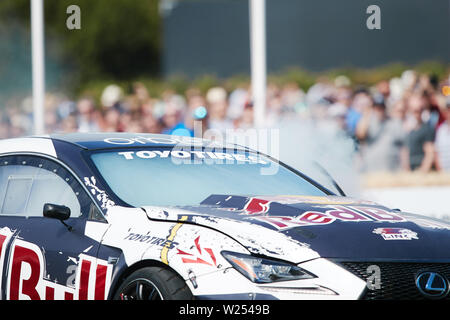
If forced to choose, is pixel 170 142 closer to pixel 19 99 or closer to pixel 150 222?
pixel 150 222

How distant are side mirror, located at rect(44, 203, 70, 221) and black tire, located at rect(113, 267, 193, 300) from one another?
58 centimetres

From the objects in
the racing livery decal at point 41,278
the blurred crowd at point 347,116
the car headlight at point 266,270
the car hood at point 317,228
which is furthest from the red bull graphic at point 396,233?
the blurred crowd at point 347,116

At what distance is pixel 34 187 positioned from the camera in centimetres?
525

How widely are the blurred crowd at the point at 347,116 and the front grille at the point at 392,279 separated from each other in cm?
499

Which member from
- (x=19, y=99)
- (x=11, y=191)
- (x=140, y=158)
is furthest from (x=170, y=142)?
(x=19, y=99)

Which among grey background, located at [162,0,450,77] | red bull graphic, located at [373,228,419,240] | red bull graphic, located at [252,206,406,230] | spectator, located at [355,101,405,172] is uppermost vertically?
grey background, located at [162,0,450,77]

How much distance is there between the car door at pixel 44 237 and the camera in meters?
4.59

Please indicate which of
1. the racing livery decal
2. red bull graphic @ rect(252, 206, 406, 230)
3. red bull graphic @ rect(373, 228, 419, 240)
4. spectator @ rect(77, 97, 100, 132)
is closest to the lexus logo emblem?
red bull graphic @ rect(373, 228, 419, 240)

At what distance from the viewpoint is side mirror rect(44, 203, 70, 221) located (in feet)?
15.6

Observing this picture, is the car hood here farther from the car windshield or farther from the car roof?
the car roof

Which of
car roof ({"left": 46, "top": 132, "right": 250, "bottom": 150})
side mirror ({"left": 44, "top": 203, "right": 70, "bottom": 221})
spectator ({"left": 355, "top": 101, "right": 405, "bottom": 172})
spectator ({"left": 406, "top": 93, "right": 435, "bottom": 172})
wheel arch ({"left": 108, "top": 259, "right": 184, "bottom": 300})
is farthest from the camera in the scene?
spectator ({"left": 355, "top": 101, "right": 405, "bottom": 172})

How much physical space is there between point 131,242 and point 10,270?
95 centimetres

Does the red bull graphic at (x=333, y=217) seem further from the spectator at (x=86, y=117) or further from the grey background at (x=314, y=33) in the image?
the grey background at (x=314, y=33)
